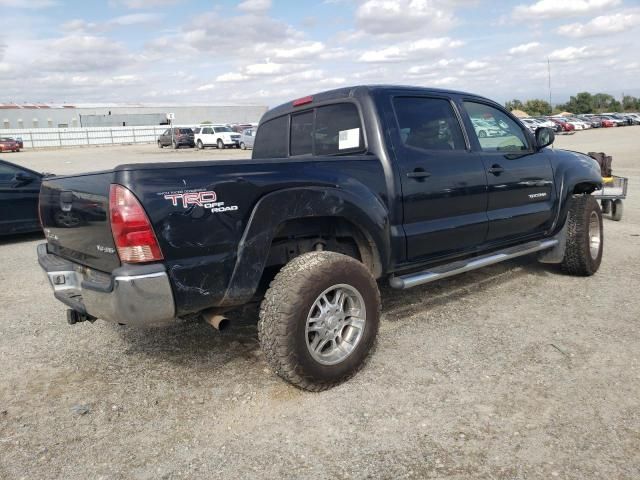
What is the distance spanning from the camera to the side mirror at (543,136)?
16.5ft

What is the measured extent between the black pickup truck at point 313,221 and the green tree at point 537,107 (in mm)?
75324

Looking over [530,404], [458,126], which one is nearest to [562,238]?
[458,126]

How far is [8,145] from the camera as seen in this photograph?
131 ft

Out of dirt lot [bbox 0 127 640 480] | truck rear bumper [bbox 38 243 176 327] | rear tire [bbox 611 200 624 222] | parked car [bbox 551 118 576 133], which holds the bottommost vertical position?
dirt lot [bbox 0 127 640 480]

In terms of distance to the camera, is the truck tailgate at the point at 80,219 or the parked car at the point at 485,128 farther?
the parked car at the point at 485,128

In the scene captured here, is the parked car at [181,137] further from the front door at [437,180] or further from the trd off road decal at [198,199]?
the trd off road decal at [198,199]

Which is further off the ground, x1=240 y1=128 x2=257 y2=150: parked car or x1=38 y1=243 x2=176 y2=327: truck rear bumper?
x1=240 y1=128 x2=257 y2=150: parked car

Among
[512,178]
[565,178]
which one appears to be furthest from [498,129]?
[565,178]

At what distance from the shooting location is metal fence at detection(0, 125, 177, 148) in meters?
47.8

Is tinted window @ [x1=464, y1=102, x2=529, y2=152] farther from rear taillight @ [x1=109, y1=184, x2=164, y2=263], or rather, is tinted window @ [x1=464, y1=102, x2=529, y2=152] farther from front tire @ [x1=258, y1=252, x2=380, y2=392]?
rear taillight @ [x1=109, y1=184, x2=164, y2=263]

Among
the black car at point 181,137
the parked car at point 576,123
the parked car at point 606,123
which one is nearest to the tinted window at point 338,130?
the black car at point 181,137

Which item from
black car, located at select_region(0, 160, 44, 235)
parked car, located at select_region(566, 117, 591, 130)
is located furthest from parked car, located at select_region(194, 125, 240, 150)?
parked car, located at select_region(566, 117, 591, 130)

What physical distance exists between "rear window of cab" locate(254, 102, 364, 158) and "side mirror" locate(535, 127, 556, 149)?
6.85 feet

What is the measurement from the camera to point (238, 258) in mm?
3051
